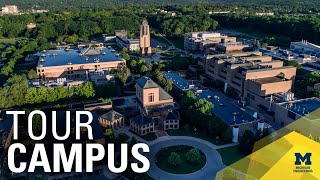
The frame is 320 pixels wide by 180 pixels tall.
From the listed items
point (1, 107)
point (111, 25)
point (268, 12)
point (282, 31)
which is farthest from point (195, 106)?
point (268, 12)

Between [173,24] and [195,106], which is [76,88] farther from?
[173,24]

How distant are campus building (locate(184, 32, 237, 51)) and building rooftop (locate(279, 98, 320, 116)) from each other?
4041cm

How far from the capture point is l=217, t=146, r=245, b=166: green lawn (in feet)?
116

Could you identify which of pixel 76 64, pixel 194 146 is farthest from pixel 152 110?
pixel 76 64

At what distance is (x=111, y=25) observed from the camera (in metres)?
116

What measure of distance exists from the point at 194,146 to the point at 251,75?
1796 centimetres

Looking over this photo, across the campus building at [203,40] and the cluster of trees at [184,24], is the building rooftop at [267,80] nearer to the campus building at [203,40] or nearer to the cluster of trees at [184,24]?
the campus building at [203,40]

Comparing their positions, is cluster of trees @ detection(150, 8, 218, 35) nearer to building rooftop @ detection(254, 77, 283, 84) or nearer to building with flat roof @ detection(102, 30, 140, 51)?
building with flat roof @ detection(102, 30, 140, 51)

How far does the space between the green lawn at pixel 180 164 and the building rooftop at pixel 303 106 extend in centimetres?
1364

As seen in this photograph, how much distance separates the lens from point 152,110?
4384cm

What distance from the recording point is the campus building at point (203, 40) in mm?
83700

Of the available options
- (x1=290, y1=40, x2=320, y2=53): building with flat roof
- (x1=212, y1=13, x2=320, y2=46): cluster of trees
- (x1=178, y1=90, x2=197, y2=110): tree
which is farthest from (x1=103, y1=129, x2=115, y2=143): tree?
(x1=212, y1=13, x2=320, y2=46): cluster of trees

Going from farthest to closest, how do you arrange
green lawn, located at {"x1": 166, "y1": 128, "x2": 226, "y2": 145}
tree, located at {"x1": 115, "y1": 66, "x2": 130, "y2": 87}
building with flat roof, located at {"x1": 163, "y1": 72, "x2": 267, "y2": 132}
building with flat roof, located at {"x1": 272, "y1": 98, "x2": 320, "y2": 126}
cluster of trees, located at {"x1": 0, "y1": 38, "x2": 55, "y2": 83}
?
cluster of trees, located at {"x1": 0, "y1": 38, "x2": 55, "y2": 83}
tree, located at {"x1": 115, "y1": 66, "x2": 130, "y2": 87}
building with flat roof, located at {"x1": 272, "y1": 98, "x2": 320, "y2": 126}
building with flat roof, located at {"x1": 163, "y1": 72, "x2": 267, "y2": 132}
green lawn, located at {"x1": 166, "y1": 128, "x2": 226, "y2": 145}

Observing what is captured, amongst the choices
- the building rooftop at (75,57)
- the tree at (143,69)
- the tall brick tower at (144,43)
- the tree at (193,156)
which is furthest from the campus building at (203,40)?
the tree at (193,156)
